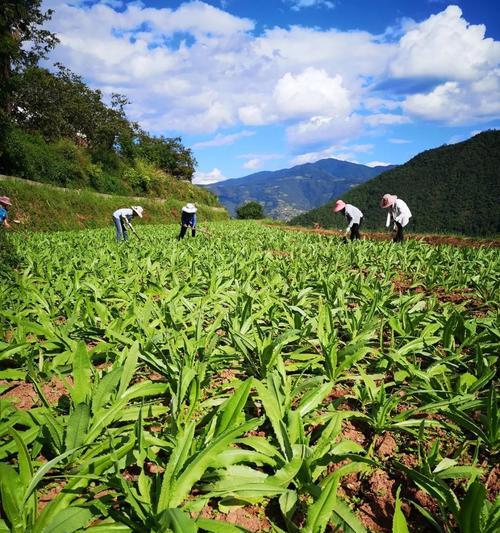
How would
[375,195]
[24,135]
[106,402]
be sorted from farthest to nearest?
[375,195]
[24,135]
[106,402]

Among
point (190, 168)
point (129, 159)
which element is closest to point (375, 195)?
point (190, 168)

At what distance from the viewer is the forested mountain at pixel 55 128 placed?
2192cm

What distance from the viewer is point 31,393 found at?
2.22m

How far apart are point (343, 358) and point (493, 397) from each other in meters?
0.91

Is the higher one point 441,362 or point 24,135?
point 24,135

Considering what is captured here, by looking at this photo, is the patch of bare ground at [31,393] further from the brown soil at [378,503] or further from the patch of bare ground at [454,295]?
the patch of bare ground at [454,295]

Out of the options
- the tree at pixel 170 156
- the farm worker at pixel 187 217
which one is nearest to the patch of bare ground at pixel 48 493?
the farm worker at pixel 187 217

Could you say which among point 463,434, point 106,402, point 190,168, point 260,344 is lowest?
point 463,434

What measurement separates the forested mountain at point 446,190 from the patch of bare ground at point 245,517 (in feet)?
270

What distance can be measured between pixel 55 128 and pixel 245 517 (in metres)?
34.0

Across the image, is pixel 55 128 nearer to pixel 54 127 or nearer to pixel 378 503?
pixel 54 127

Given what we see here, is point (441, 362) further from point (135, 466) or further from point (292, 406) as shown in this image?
point (135, 466)

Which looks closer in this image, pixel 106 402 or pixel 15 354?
pixel 106 402

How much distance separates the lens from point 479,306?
369 cm
